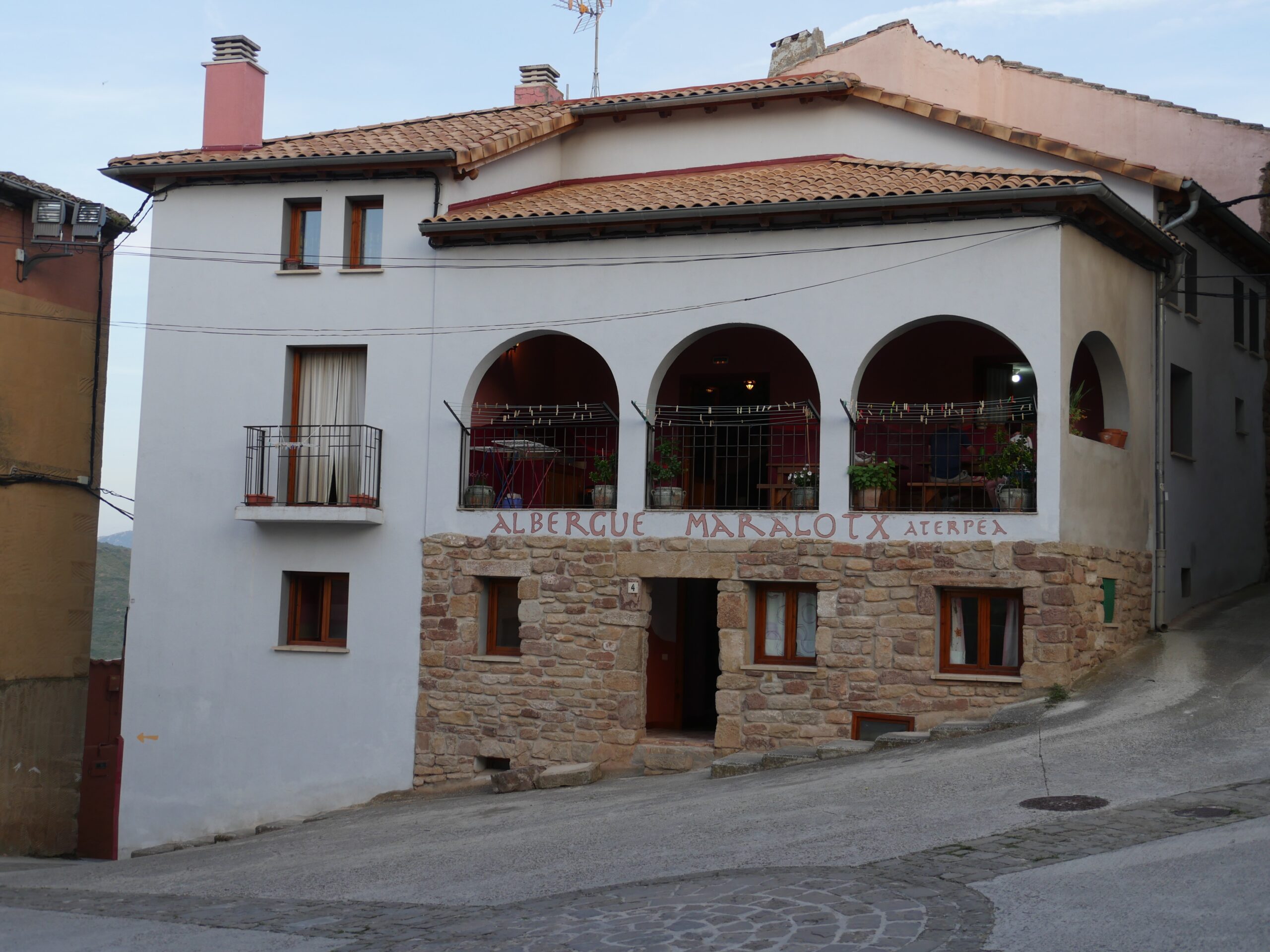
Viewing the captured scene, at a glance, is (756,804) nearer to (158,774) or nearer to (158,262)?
(158,774)

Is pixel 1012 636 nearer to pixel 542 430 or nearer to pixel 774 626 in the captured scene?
pixel 774 626

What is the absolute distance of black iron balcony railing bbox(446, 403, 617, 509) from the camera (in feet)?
51.1

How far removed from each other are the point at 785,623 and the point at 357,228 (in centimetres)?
695

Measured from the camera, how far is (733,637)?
47.4 ft

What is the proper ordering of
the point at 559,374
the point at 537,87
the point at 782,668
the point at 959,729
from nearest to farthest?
1. the point at 959,729
2. the point at 782,668
3. the point at 559,374
4. the point at 537,87

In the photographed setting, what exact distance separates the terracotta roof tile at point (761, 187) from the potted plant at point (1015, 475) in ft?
8.45

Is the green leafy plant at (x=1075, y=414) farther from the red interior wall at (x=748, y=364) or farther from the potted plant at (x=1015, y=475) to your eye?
the red interior wall at (x=748, y=364)

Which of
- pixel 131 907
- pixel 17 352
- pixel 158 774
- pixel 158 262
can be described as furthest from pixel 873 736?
pixel 17 352

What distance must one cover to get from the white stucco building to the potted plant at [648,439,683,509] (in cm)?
5

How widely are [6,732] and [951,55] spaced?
56.0 ft

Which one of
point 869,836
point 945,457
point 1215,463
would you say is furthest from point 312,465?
point 1215,463

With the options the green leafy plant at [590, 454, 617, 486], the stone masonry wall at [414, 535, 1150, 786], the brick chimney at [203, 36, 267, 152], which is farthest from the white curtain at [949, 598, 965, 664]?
the brick chimney at [203, 36, 267, 152]

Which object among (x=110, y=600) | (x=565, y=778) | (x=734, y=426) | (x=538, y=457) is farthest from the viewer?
(x=110, y=600)

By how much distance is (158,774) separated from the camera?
647 inches
